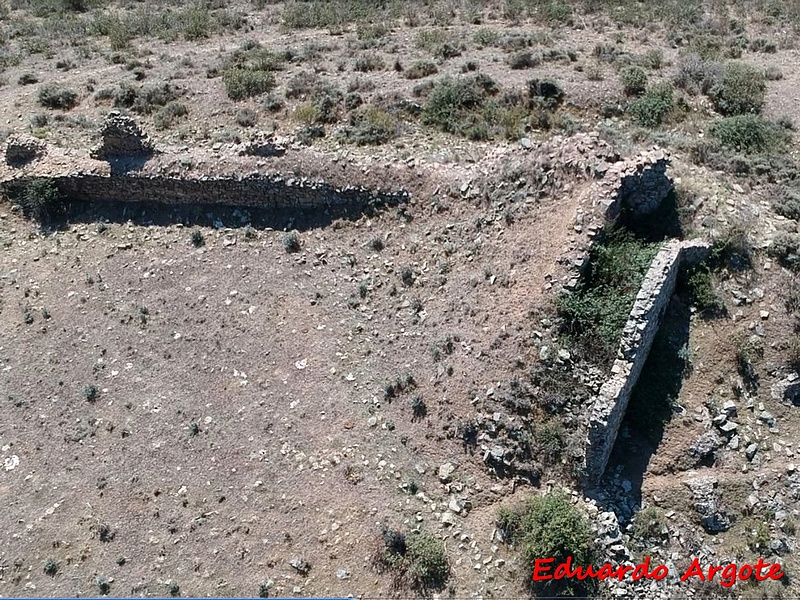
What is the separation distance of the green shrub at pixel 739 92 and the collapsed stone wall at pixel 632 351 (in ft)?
27.5

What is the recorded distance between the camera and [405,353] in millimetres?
13836

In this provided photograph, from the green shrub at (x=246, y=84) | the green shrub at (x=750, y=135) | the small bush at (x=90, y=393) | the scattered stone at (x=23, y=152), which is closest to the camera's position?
the small bush at (x=90, y=393)

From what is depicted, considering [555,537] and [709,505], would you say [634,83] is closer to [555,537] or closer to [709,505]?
[709,505]

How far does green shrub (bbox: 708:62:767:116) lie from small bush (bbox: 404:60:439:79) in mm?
8856

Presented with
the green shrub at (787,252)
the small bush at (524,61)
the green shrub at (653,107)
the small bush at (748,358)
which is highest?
the small bush at (524,61)

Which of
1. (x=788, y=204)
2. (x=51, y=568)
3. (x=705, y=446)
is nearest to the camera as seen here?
(x=51, y=568)

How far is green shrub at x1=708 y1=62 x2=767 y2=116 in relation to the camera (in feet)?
65.8

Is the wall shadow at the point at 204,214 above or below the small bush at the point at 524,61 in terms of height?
below

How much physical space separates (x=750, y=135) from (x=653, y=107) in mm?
2853

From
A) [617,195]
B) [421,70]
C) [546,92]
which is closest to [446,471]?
[617,195]

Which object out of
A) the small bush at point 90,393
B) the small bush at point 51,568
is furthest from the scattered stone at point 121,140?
the small bush at point 51,568

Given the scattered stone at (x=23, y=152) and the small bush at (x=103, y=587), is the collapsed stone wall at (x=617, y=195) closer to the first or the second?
the small bush at (x=103, y=587)

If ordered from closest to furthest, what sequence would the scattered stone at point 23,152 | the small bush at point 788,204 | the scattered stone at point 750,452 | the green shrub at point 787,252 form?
1. the scattered stone at point 750,452
2. the green shrub at point 787,252
3. the small bush at point 788,204
4. the scattered stone at point 23,152

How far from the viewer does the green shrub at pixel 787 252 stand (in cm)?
1430
